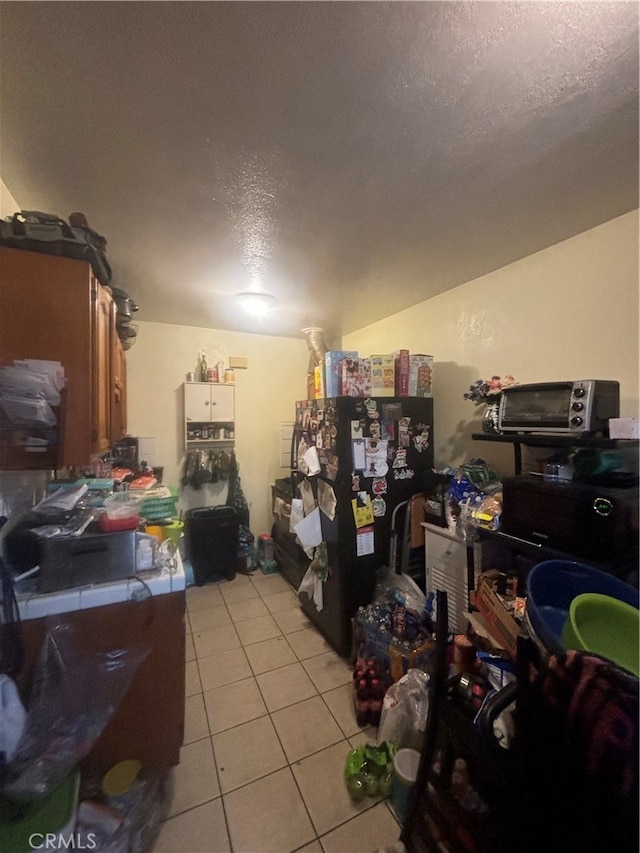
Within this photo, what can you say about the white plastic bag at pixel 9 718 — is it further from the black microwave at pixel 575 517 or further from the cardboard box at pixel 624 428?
the cardboard box at pixel 624 428

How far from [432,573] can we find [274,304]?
2125 mm

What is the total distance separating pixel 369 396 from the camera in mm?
1953

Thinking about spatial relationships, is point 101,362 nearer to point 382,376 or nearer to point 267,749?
point 382,376

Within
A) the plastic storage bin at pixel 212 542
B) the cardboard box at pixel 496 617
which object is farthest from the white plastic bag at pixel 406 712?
the plastic storage bin at pixel 212 542

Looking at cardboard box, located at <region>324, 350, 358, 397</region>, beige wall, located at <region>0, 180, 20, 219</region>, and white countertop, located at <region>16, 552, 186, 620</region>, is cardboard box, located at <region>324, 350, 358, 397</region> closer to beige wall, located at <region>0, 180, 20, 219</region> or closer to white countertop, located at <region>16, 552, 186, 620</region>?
white countertop, located at <region>16, 552, 186, 620</region>

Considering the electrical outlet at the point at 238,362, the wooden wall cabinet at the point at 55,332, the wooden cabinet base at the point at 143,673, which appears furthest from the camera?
the electrical outlet at the point at 238,362

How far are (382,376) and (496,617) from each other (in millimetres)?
1342

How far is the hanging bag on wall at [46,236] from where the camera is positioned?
0.96m

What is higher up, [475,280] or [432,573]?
[475,280]

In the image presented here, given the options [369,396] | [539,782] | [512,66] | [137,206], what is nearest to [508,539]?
[539,782]

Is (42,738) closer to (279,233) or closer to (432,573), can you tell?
(432,573)

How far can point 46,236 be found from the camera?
979 mm

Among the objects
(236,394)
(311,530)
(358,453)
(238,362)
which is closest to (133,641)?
(311,530)

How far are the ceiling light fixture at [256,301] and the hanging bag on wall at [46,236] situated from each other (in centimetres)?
121
